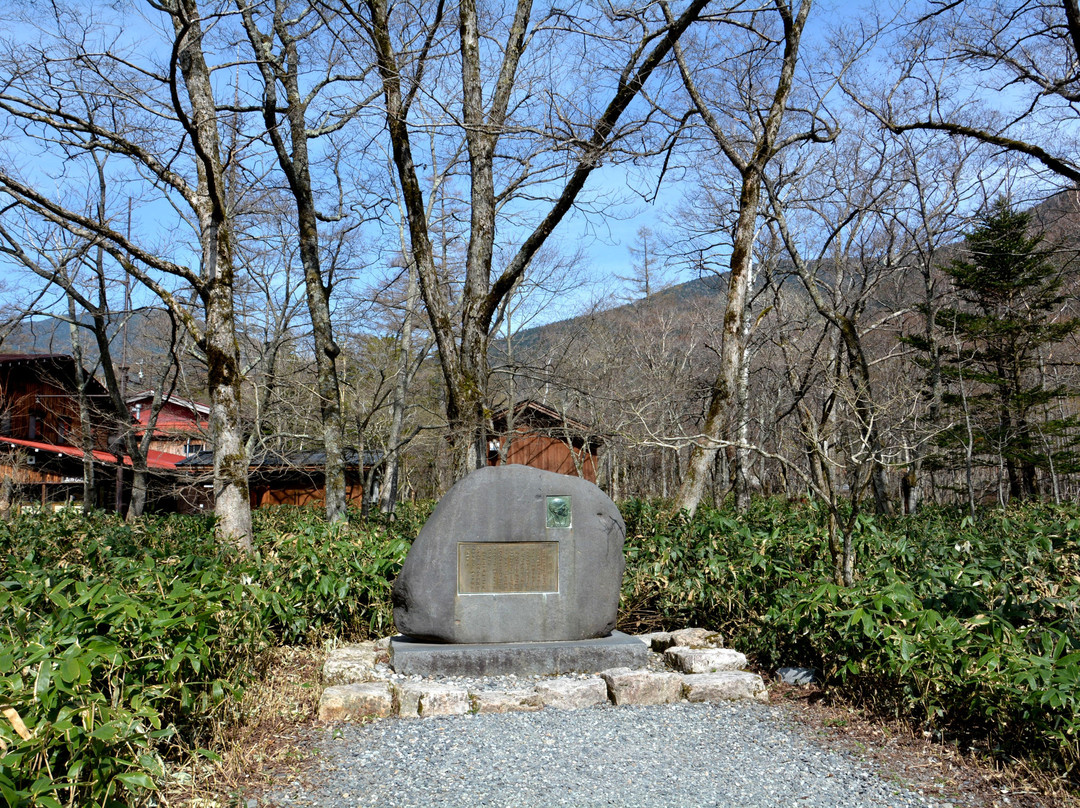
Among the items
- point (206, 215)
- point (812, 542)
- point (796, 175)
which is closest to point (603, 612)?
point (812, 542)

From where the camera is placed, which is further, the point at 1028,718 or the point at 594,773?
the point at 594,773

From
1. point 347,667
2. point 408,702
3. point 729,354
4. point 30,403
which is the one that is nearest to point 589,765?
point 408,702

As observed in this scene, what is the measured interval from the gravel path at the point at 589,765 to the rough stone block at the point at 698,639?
1.18 metres

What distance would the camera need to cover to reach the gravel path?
11.6 feet

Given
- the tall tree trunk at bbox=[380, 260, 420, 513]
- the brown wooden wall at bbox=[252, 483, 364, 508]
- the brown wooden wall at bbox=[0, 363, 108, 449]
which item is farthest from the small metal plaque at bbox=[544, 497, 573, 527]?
the brown wooden wall at bbox=[0, 363, 108, 449]

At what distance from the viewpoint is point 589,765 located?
13.0ft

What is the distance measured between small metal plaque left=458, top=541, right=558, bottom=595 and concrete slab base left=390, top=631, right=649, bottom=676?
46 centimetres

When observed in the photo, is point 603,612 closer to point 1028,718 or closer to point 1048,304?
point 1028,718

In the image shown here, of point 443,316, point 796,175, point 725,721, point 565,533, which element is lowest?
point 725,721

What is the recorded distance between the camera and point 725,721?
15.6 feet

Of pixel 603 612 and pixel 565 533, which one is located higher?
pixel 565 533

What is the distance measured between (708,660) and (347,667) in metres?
2.76

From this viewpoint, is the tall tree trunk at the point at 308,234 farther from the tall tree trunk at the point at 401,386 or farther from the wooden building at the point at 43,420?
the wooden building at the point at 43,420

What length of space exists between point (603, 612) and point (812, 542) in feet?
7.14
